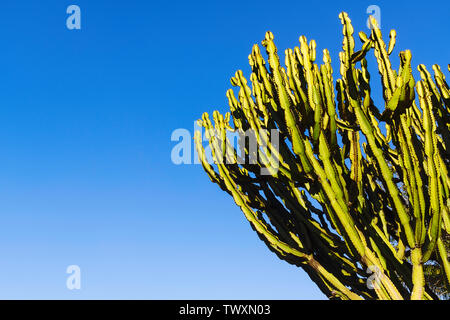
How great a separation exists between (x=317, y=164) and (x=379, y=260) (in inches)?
45.4

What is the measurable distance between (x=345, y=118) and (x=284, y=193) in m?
1.12

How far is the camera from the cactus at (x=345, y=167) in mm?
3848

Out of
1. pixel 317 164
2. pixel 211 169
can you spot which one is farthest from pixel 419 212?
pixel 211 169

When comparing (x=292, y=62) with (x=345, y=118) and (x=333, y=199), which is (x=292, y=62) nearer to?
(x=345, y=118)

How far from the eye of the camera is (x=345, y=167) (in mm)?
4684

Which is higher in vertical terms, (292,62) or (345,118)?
(292,62)

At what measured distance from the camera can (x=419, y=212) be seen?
12.1ft

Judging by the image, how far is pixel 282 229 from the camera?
5027mm

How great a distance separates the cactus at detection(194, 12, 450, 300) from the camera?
3848 mm
